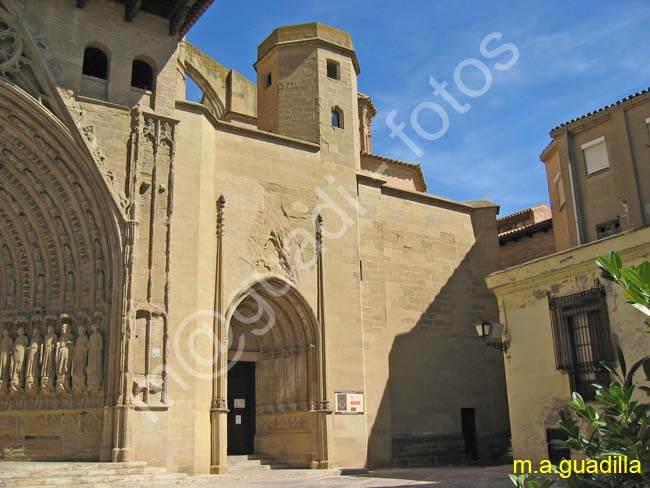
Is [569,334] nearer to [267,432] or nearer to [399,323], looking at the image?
[399,323]

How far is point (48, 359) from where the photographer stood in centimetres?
1216

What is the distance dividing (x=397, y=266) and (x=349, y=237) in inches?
71.0

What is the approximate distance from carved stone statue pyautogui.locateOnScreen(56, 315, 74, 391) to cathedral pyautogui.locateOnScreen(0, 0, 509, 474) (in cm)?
3

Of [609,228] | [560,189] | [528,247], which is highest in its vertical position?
[560,189]

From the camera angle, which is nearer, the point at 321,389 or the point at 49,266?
the point at 49,266

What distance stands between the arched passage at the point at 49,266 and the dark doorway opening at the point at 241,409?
3.51m

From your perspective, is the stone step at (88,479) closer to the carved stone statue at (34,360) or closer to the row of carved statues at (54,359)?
the row of carved statues at (54,359)

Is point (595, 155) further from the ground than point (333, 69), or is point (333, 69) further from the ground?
point (333, 69)

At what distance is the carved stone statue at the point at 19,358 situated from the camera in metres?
12.1

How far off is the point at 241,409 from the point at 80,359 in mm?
4058

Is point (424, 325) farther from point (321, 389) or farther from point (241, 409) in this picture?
point (241, 409)

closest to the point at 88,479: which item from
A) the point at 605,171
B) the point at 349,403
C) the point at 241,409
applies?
the point at 241,409

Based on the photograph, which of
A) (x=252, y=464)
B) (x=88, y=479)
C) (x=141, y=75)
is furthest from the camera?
(x=141, y=75)

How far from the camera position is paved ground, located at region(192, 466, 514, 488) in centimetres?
1009
